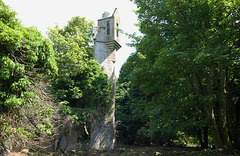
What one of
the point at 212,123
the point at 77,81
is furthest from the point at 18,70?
the point at 212,123

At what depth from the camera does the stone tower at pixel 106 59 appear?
15.1 meters

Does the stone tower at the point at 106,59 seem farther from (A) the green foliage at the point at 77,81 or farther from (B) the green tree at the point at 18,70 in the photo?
(B) the green tree at the point at 18,70

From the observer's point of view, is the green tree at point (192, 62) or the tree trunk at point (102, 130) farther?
the tree trunk at point (102, 130)

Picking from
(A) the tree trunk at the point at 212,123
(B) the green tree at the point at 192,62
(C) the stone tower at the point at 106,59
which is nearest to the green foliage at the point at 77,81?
(C) the stone tower at the point at 106,59

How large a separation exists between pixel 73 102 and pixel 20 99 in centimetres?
889

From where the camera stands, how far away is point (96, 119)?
49.7ft

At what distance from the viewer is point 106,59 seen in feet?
56.3

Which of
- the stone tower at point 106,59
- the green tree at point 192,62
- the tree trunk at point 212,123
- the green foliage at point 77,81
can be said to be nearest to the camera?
the green tree at point 192,62

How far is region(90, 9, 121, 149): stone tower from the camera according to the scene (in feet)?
49.6

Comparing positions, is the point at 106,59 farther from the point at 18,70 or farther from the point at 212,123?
the point at 18,70

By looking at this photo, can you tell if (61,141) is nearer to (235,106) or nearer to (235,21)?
(235,106)

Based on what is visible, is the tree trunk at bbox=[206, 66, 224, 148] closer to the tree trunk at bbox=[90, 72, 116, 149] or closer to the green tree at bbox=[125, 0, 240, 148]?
the green tree at bbox=[125, 0, 240, 148]

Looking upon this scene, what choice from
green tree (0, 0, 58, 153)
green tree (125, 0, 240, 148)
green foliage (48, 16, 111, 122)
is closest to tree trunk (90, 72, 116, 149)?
green foliage (48, 16, 111, 122)

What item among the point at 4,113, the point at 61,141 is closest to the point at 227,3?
the point at 4,113
